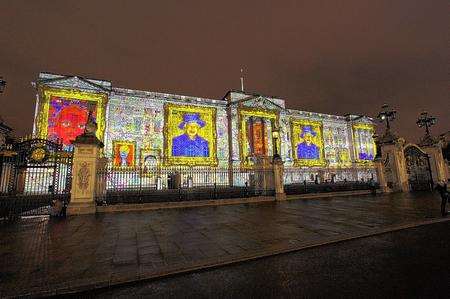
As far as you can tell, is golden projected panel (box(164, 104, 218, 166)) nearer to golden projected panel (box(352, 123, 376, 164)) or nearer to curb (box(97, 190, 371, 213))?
curb (box(97, 190, 371, 213))

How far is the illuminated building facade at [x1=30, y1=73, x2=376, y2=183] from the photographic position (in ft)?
108

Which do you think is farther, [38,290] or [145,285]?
[145,285]

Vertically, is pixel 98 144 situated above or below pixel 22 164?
above

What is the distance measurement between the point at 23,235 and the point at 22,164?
24.5 feet

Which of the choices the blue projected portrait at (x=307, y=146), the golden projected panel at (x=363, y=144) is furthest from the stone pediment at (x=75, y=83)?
the golden projected panel at (x=363, y=144)

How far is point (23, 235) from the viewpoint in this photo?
6.69 m

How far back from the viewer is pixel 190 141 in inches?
1572

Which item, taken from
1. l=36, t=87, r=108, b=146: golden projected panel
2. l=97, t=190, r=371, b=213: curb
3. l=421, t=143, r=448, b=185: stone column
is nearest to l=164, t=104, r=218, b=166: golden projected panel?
l=36, t=87, r=108, b=146: golden projected panel

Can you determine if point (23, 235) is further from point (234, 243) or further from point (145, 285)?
point (234, 243)

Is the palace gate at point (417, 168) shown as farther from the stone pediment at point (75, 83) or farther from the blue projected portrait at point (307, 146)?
the stone pediment at point (75, 83)

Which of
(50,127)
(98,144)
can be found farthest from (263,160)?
(50,127)

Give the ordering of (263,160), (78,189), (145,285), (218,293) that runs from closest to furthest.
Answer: (218,293) < (145,285) < (78,189) < (263,160)

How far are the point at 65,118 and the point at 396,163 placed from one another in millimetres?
40638

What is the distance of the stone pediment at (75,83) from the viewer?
106ft
